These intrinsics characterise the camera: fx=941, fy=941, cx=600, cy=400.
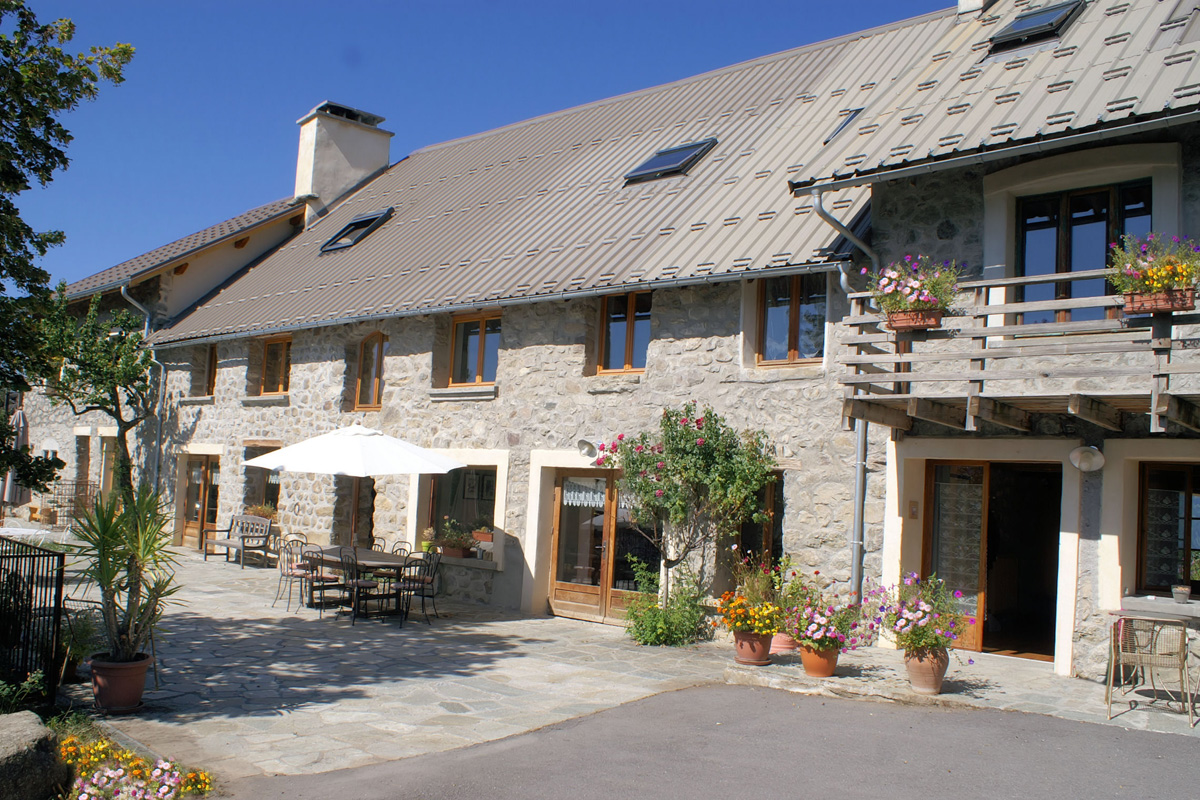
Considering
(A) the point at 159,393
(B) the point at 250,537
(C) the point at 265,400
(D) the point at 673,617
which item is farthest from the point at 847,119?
(A) the point at 159,393

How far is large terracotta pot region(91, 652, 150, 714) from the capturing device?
7.03 meters

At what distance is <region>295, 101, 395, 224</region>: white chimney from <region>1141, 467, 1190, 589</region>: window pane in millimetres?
17587

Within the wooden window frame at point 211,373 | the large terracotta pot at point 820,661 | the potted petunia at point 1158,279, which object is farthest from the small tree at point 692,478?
→ the wooden window frame at point 211,373

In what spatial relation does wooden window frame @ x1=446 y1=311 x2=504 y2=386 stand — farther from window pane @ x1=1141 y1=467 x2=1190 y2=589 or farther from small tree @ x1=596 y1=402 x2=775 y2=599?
window pane @ x1=1141 y1=467 x2=1190 y2=589

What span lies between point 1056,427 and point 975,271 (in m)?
1.70

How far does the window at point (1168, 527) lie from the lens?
8.53 meters

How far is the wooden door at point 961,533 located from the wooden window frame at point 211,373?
581 inches

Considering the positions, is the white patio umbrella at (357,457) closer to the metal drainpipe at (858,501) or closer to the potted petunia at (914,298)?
the metal drainpipe at (858,501)

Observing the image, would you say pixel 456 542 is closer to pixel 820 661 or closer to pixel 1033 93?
pixel 820 661

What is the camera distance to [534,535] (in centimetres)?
1272

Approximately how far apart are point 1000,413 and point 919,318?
47.3 inches

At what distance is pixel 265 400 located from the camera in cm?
1730

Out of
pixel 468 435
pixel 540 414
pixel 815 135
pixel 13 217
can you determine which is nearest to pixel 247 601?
pixel 468 435

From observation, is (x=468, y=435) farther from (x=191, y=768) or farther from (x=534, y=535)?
(x=191, y=768)
